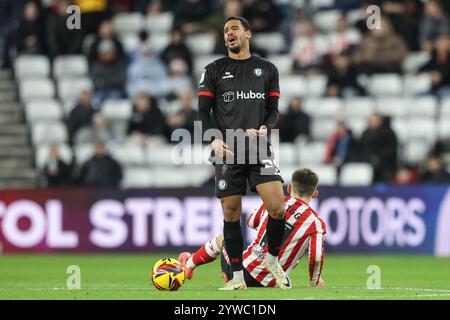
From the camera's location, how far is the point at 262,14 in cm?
2222

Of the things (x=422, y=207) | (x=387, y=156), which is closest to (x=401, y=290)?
(x=422, y=207)

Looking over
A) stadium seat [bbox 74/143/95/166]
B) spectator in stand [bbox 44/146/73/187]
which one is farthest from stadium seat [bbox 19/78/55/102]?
spectator in stand [bbox 44/146/73/187]

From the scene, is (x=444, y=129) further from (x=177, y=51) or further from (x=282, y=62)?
(x=177, y=51)

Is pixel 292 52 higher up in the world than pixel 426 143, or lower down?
higher up

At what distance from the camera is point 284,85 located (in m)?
21.1

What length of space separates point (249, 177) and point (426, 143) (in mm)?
9797

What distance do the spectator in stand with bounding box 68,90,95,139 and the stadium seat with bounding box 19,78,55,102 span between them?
131 cm

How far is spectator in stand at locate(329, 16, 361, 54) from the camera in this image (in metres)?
21.3

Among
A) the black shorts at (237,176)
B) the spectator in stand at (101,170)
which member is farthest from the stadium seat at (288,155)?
the black shorts at (237,176)

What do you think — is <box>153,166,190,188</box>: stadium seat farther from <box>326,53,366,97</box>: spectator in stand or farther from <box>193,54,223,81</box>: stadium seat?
<box>326,53,366,97</box>: spectator in stand

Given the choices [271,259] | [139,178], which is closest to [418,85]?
[139,178]

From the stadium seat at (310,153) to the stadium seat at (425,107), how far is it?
172cm

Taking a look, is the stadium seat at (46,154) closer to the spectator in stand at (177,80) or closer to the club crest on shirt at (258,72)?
the spectator in stand at (177,80)

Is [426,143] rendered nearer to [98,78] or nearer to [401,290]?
[98,78]
